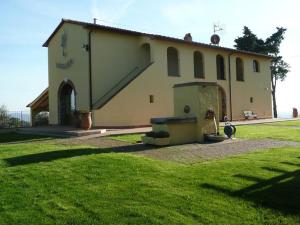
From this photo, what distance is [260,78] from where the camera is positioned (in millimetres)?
32406

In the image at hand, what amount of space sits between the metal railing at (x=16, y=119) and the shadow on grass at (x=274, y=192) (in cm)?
2357

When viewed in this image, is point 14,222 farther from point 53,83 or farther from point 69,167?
point 53,83

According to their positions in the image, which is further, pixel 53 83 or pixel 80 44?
pixel 53 83

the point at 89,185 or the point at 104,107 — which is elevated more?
the point at 104,107

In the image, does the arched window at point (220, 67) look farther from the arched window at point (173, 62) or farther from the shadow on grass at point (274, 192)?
the shadow on grass at point (274, 192)

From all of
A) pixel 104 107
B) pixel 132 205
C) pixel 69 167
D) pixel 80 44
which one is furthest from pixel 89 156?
pixel 80 44

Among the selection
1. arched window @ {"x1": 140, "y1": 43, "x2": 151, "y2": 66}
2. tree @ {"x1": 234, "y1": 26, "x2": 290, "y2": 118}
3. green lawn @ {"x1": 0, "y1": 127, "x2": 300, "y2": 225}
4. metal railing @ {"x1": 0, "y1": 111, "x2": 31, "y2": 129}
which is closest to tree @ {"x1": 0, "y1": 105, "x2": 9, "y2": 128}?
metal railing @ {"x1": 0, "y1": 111, "x2": 31, "y2": 129}

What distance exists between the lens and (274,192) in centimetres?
666

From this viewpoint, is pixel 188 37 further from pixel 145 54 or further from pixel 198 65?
pixel 145 54

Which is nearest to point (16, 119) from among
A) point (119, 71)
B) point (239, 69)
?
point (119, 71)

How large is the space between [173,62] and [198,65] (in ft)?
7.82

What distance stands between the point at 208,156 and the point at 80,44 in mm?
15326

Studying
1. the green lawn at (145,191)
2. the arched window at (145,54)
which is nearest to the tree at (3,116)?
the arched window at (145,54)

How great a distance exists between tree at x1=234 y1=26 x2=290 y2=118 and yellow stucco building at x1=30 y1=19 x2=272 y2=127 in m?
17.9
